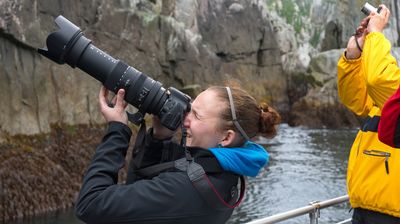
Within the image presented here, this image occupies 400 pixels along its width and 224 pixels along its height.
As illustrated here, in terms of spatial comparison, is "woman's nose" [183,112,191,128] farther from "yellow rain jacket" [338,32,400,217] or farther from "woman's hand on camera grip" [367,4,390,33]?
"woman's hand on camera grip" [367,4,390,33]

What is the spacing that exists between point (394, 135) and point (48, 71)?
1019 centimetres

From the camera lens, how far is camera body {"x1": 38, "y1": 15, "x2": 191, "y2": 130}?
215cm

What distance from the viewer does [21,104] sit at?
10672 mm

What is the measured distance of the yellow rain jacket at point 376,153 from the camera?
2.63 m

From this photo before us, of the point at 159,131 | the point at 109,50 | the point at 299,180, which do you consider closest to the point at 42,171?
the point at 109,50

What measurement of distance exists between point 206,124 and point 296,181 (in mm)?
11824

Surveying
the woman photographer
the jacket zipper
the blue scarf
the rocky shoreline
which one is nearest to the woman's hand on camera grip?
the jacket zipper

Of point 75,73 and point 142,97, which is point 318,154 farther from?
point 142,97

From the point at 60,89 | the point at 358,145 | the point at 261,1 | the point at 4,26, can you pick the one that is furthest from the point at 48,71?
the point at 261,1

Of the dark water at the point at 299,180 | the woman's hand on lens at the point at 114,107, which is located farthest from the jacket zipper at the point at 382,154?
the dark water at the point at 299,180

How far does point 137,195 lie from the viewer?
1.83 metres

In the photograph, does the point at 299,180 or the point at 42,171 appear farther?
the point at 299,180

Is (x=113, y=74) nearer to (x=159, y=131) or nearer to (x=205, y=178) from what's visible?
(x=159, y=131)

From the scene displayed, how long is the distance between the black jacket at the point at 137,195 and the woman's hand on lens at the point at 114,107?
0.08 m
